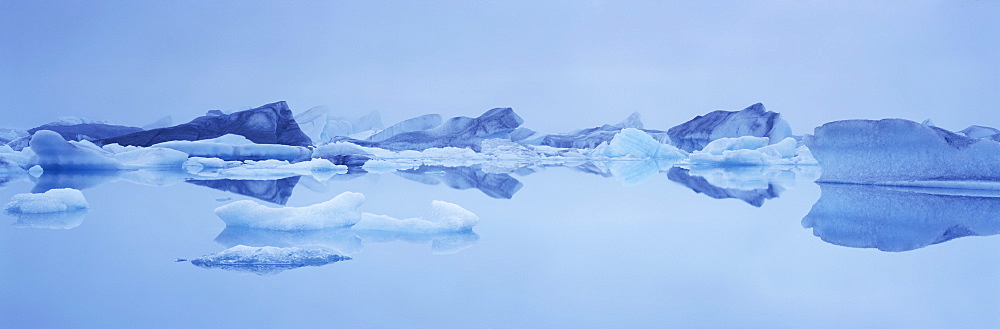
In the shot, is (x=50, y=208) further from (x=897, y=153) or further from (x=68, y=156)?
(x=897, y=153)

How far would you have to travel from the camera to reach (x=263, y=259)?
1.70 metres

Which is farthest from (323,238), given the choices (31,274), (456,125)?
(456,125)

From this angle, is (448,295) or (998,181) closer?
(448,295)

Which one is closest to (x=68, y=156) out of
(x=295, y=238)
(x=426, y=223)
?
(x=295, y=238)

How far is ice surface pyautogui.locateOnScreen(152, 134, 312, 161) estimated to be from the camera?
29.9ft

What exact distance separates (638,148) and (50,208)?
10.5 m

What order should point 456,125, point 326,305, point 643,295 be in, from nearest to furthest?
point 326,305, point 643,295, point 456,125

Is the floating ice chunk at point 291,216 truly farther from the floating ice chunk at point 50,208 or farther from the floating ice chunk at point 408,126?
the floating ice chunk at point 408,126

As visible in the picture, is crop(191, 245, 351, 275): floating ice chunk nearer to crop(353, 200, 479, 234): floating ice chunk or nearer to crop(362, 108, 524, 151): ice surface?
crop(353, 200, 479, 234): floating ice chunk

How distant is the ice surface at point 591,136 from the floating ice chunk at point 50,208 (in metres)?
13.8

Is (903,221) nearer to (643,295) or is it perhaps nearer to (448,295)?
(643,295)

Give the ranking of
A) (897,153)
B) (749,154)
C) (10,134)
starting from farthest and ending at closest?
1. (10,134)
2. (749,154)
3. (897,153)

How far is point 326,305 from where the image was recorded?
4.55ft

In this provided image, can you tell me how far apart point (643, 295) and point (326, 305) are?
2.23ft
